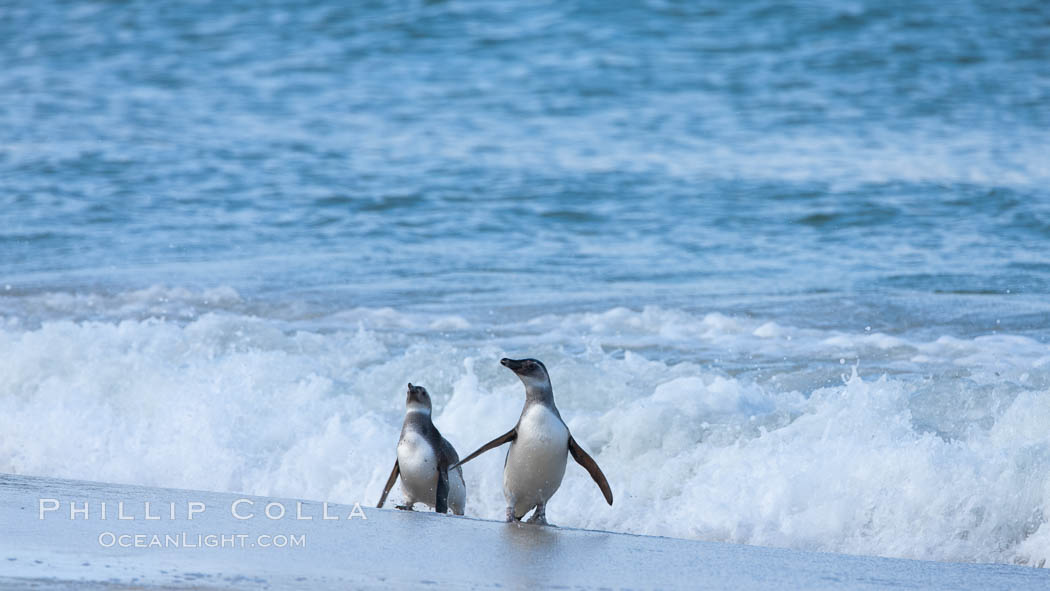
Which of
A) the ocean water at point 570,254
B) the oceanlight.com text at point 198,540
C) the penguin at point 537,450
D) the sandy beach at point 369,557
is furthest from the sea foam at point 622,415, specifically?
the oceanlight.com text at point 198,540

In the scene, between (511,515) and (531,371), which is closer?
(531,371)

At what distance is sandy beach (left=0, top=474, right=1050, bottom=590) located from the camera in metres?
3.98

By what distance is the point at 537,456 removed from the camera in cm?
505

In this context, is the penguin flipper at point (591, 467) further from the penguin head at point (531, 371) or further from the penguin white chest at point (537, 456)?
the penguin head at point (531, 371)

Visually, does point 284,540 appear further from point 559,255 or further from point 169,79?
point 169,79

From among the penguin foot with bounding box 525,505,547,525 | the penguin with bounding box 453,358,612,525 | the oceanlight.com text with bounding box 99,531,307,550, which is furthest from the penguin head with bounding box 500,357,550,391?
the oceanlight.com text with bounding box 99,531,307,550

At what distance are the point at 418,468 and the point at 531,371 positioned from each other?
66cm

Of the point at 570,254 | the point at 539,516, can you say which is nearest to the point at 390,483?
the point at 539,516

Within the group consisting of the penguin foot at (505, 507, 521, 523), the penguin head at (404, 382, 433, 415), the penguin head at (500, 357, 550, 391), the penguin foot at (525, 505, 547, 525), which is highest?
the penguin head at (500, 357, 550, 391)

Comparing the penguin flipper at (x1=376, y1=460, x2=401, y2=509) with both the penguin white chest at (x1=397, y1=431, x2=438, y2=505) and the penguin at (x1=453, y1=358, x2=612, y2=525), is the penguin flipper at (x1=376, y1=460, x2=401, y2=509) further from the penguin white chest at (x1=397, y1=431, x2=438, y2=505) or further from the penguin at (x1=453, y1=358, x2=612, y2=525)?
the penguin at (x1=453, y1=358, x2=612, y2=525)

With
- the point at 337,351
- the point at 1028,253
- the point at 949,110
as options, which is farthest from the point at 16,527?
the point at 949,110

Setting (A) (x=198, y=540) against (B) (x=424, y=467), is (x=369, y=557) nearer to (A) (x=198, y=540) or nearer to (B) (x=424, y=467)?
(A) (x=198, y=540)

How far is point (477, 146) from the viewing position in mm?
14586

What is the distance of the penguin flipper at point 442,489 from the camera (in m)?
5.25
